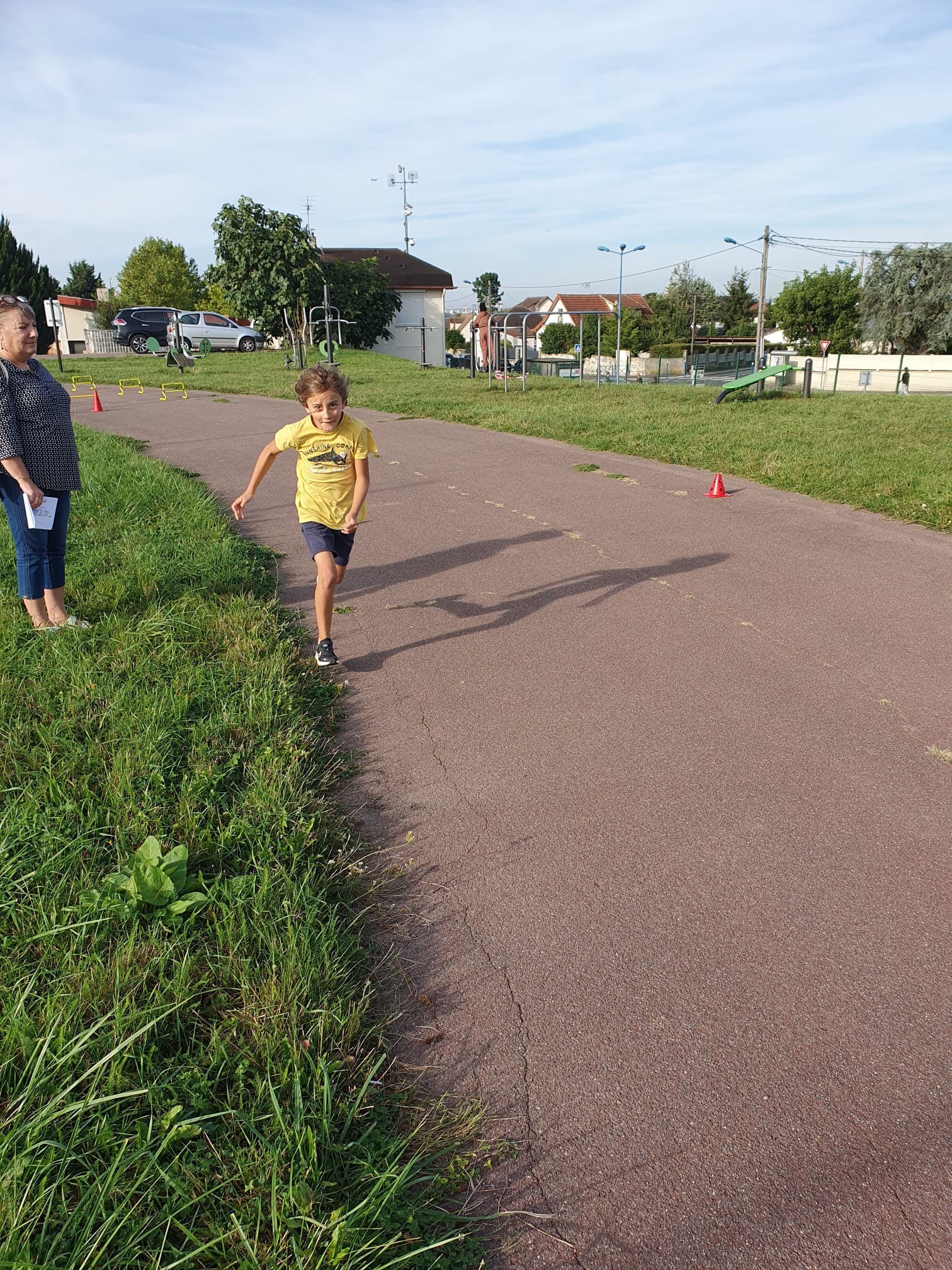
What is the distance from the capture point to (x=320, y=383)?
16.4 ft

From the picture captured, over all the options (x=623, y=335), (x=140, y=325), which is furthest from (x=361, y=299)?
(x=623, y=335)

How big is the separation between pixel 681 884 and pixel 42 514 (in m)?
4.00

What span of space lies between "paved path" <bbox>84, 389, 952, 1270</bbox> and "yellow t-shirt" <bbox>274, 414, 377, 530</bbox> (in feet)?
2.75

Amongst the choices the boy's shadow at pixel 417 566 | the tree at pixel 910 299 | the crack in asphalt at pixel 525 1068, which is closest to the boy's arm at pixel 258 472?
the boy's shadow at pixel 417 566

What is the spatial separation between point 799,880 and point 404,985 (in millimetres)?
1445

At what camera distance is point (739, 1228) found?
1943 mm

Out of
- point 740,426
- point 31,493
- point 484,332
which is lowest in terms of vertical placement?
point 740,426

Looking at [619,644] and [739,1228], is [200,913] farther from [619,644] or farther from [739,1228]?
[619,644]

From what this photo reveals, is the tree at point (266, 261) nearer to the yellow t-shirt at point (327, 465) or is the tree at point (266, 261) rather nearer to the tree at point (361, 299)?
the tree at point (361, 299)

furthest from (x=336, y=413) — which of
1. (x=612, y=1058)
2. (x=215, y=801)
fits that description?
(x=612, y=1058)

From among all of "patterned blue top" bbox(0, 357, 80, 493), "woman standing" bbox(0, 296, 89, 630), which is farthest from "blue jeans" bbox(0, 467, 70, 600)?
"patterned blue top" bbox(0, 357, 80, 493)

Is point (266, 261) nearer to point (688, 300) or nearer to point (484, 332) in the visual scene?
point (484, 332)

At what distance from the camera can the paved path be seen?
6.71ft

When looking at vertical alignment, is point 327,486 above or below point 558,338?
below
